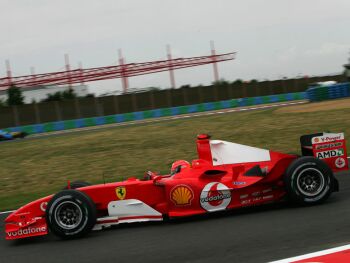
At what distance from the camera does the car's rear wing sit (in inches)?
253

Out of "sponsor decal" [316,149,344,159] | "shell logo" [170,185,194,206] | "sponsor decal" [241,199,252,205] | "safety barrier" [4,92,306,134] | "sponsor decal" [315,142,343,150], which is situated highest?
"safety barrier" [4,92,306,134]

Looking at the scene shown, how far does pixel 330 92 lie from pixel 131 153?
68.2 ft

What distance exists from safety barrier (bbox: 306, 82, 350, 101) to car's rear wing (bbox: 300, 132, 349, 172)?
2686cm

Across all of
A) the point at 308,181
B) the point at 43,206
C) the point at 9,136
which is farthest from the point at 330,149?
the point at 9,136

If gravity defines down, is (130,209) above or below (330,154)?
below

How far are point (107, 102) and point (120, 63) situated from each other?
1325 centimetres

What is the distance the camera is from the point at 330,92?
32.2 meters

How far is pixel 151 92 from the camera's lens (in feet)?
154

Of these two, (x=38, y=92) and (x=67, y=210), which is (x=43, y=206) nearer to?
(x=67, y=210)

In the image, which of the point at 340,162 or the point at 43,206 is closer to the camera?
the point at 43,206

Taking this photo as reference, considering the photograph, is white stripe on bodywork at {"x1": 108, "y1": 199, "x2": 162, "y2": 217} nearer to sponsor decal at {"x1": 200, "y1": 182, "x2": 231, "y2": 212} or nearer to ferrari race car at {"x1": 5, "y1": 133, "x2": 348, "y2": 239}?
ferrari race car at {"x1": 5, "y1": 133, "x2": 348, "y2": 239}

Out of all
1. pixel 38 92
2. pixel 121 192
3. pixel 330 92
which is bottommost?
pixel 121 192

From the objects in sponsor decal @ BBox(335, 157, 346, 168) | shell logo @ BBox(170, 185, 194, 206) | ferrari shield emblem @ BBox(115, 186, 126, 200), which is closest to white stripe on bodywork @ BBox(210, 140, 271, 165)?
shell logo @ BBox(170, 185, 194, 206)

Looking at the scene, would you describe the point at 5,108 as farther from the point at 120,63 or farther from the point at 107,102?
the point at 120,63
